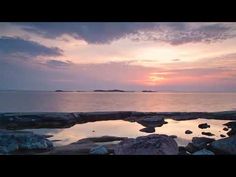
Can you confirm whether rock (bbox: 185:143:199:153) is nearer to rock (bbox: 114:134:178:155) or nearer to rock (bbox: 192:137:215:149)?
rock (bbox: 192:137:215:149)

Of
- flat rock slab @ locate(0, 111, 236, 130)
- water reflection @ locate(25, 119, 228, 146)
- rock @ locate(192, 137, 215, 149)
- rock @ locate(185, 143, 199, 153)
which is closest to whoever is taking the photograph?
rock @ locate(185, 143, 199, 153)

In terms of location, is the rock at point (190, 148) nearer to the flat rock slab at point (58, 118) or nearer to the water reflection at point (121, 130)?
the water reflection at point (121, 130)

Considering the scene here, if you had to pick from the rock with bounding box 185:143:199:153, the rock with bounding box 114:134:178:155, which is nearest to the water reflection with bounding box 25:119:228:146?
the rock with bounding box 185:143:199:153

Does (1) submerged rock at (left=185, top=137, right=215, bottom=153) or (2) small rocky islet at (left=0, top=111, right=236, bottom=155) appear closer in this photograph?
(2) small rocky islet at (left=0, top=111, right=236, bottom=155)

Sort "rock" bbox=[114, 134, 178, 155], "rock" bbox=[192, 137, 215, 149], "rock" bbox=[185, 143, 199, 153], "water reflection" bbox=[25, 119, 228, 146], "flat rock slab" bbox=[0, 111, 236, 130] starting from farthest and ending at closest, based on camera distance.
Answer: "water reflection" bbox=[25, 119, 228, 146] → "flat rock slab" bbox=[0, 111, 236, 130] → "rock" bbox=[192, 137, 215, 149] → "rock" bbox=[185, 143, 199, 153] → "rock" bbox=[114, 134, 178, 155]

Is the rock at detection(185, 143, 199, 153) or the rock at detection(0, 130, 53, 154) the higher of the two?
the rock at detection(0, 130, 53, 154)

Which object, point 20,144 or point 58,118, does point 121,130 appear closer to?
point 58,118

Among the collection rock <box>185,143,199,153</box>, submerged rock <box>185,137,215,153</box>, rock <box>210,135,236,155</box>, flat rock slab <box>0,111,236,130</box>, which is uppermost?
flat rock slab <box>0,111,236,130</box>

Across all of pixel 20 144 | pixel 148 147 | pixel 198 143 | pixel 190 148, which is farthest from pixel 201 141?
pixel 20 144

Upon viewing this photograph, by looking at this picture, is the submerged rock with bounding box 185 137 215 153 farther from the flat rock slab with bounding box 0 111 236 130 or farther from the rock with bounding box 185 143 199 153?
the flat rock slab with bounding box 0 111 236 130
